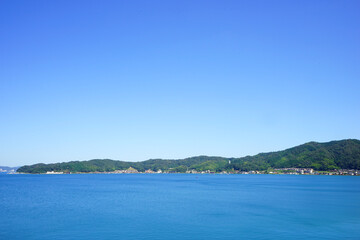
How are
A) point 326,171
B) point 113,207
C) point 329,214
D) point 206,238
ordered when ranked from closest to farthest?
point 206,238, point 329,214, point 113,207, point 326,171

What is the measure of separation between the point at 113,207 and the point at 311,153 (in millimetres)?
181900

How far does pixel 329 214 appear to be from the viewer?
37438 millimetres

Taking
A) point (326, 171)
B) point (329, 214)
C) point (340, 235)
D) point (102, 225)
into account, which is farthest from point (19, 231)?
point (326, 171)

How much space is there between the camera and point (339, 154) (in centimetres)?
17762

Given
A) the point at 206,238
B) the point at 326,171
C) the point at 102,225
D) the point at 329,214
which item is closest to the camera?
the point at 206,238

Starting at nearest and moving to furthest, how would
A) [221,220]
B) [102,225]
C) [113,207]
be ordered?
[102,225]
[221,220]
[113,207]

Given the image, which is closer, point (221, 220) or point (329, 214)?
point (221, 220)

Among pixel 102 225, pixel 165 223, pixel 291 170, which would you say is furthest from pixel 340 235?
pixel 291 170

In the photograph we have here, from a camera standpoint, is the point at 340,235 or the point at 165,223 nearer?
the point at 340,235

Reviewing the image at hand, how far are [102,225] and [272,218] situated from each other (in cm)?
1942

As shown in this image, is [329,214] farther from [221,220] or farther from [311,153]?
[311,153]

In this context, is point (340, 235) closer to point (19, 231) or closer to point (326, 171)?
point (19, 231)

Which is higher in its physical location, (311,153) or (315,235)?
(311,153)

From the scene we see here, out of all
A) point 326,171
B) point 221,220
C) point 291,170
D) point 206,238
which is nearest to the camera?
point 206,238
